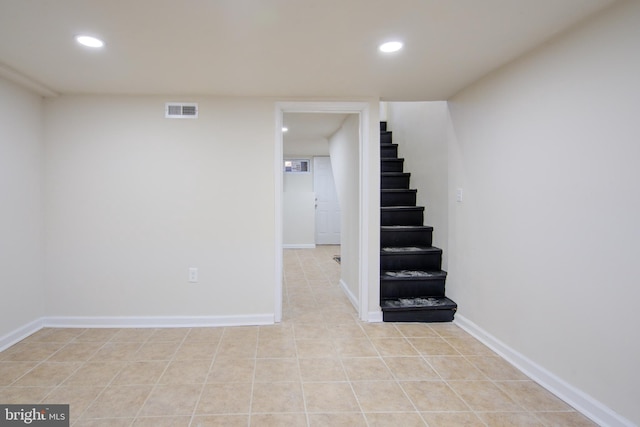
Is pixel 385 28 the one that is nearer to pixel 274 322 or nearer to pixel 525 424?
pixel 525 424

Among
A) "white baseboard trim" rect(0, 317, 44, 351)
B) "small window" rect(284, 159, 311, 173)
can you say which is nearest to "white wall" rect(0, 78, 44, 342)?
"white baseboard trim" rect(0, 317, 44, 351)

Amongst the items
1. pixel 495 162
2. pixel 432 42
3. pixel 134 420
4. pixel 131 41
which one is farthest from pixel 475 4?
pixel 134 420

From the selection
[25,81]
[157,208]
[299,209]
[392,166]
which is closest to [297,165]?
[299,209]

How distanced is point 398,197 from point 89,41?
10.8ft

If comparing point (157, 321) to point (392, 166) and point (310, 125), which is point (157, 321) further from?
point (392, 166)

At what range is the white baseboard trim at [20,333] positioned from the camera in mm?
2701

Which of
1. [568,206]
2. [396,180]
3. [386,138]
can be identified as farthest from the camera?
[386,138]

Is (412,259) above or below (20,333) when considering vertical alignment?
above

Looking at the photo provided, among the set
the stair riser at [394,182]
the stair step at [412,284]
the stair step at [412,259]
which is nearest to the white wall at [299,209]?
the stair riser at [394,182]

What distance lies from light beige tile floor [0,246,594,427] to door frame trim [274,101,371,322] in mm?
283

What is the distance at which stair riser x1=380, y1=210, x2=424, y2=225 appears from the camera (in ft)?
13.1

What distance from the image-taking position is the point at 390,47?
223 cm

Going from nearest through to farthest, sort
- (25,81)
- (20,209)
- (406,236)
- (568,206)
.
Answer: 1. (568,206)
2. (25,81)
3. (20,209)
4. (406,236)

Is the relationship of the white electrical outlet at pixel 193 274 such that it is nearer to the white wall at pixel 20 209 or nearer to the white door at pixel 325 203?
the white wall at pixel 20 209
